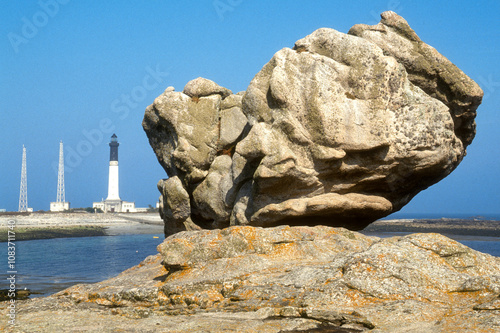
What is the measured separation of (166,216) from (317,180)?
742 centimetres

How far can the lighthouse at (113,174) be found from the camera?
16575 cm

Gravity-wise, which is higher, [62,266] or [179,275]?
[179,275]

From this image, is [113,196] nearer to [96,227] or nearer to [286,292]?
[96,227]

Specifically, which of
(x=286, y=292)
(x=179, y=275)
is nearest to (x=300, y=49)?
(x=179, y=275)

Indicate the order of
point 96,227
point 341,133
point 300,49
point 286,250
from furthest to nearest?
point 96,227 < point 300,49 < point 341,133 < point 286,250

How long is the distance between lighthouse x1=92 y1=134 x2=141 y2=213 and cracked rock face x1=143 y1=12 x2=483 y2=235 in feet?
443

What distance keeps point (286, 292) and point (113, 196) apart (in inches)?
6253

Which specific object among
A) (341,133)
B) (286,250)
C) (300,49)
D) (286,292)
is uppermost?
(300,49)

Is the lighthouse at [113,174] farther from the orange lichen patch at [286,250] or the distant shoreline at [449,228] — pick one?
the orange lichen patch at [286,250]

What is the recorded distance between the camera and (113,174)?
17000cm

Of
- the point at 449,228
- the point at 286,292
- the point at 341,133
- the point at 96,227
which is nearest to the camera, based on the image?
the point at 286,292

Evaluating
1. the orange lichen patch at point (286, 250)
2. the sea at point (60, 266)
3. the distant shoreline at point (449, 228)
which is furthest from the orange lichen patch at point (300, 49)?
the distant shoreline at point (449, 228)

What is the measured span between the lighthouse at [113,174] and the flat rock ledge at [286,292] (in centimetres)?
15412

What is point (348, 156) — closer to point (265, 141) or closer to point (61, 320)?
point (265, 141)
